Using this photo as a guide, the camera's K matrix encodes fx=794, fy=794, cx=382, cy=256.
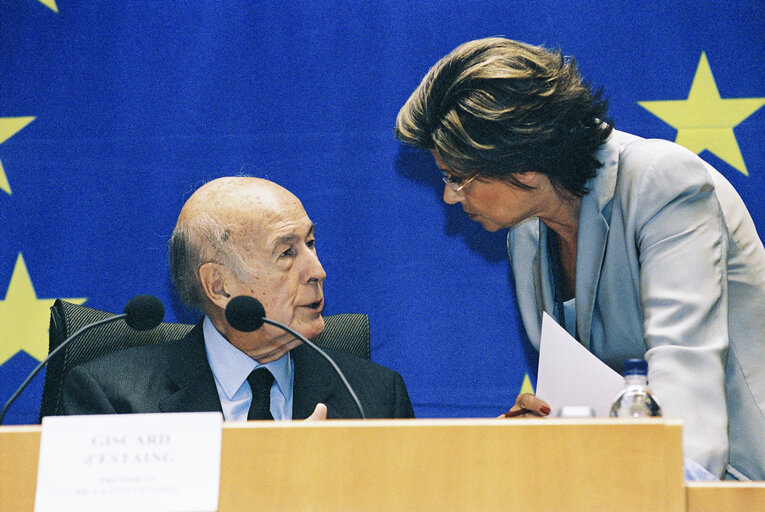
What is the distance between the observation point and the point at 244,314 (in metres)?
1.35

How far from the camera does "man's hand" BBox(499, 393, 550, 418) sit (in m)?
1.52

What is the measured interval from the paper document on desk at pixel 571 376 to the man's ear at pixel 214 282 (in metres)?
0.84

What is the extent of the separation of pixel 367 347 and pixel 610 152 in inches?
32.9

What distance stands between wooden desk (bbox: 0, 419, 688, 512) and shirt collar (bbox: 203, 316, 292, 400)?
100 cm

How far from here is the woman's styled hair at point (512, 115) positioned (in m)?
1.67

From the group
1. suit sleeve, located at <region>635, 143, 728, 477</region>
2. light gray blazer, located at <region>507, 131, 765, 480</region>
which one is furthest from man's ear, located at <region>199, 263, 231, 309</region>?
suit sleeve, located at <region>635, 143, 728, 477</region>

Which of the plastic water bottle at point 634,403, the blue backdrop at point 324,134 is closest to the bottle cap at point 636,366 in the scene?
the plastic water bottle at point 634,403

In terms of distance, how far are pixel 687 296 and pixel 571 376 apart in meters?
0.27

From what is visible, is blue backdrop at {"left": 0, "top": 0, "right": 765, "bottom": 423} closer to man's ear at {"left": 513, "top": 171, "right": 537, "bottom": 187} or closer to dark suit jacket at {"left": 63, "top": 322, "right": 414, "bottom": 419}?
dark suit jacket at {"left": 63, "top": 322, "right": 414, "bottom": 419}

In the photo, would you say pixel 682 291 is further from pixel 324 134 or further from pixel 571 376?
pixel 324 134

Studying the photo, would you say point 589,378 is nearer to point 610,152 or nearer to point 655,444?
point 655,444

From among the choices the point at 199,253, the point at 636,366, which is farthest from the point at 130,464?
the point at 199,253

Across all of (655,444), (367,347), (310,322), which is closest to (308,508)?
(655,444)

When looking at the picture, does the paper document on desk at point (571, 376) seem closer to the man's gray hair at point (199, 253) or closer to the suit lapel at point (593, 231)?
the suit lapel at point (593, 231)
